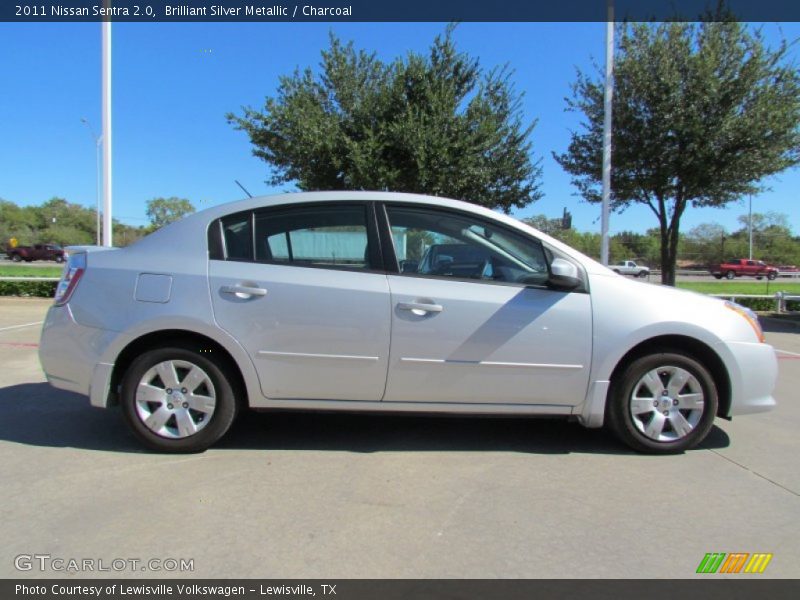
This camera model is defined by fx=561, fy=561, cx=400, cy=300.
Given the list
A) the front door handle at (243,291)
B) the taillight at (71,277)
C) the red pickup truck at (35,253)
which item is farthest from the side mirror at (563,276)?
the red pickup truck at (35,253)

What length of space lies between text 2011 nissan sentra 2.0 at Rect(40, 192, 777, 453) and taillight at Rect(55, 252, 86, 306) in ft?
0.04

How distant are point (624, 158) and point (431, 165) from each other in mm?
5177

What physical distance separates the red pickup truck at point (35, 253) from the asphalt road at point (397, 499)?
55.7 metres

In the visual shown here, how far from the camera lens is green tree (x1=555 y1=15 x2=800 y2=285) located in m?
13.1

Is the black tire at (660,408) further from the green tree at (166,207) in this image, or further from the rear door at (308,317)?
the green tree at (166,207)

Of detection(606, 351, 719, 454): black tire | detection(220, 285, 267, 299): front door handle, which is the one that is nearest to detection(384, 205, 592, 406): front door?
detection(606, 351, 719, 454): black tire

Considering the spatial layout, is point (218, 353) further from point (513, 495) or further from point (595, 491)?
point (595, 491)

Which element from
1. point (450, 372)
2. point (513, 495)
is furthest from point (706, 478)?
point (450, 372)

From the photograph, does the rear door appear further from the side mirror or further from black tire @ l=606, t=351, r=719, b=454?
black tire @ l=606, t=351, r=719, b=454

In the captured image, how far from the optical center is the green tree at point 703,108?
43.0 feet

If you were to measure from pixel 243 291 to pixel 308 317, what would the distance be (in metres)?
0.46
